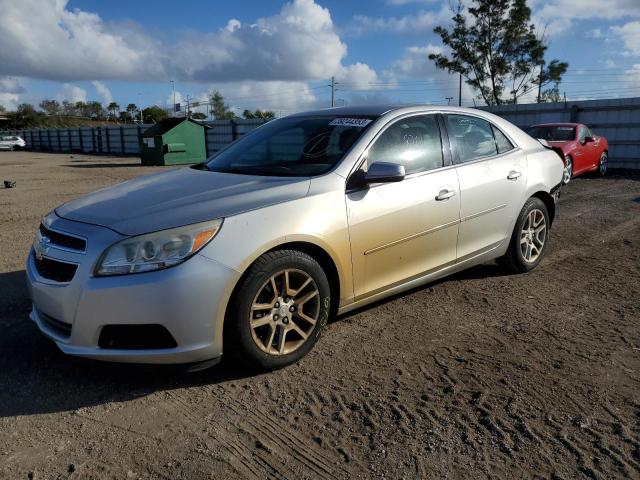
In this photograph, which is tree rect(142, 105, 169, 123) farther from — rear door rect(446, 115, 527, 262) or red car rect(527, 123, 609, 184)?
rear door rect(446, 115, 527, 262)

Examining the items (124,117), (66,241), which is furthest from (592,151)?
(124,117)

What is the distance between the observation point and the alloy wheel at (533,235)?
512 centimetres

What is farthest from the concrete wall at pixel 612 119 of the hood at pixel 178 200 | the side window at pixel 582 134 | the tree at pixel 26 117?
the tree at pixel 26 117

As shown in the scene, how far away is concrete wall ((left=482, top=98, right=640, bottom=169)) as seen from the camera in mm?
15945

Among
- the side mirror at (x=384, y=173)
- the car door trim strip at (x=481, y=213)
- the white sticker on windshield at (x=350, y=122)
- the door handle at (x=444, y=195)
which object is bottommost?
the car door trim strip at (x=481, y=213)

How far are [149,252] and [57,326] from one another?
75 cm

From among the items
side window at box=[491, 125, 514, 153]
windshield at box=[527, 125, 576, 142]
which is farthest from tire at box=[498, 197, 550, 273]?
windshield at box=[527, 125, 576, 142]

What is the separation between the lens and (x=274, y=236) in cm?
311

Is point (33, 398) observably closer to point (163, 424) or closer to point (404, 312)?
point (163, 424)

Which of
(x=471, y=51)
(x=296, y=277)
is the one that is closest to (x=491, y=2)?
(x=471, y=51)

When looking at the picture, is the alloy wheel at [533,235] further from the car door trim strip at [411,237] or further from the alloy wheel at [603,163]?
the alloy wheel at [603,163]

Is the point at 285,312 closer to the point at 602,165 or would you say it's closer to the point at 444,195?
the point at 444,195

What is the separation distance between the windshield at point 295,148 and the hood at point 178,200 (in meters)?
0.23

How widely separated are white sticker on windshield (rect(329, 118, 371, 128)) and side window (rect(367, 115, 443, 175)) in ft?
0.53
